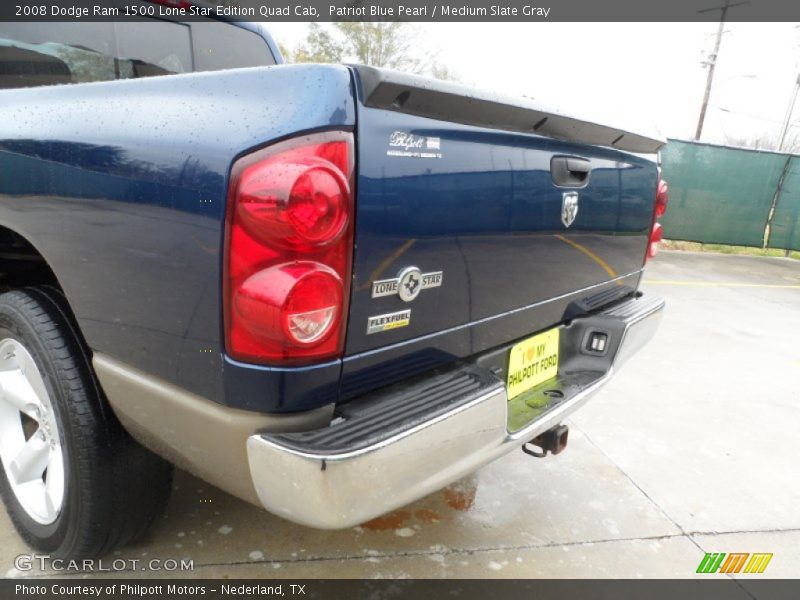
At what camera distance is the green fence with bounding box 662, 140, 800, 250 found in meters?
10.1

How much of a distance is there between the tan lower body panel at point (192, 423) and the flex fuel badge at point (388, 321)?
223mm

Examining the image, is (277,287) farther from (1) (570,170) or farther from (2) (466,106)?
(1) (570,170)

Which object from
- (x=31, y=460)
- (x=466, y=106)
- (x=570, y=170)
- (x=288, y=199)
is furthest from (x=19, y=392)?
(x=570, y=170)

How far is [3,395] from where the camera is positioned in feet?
6.80

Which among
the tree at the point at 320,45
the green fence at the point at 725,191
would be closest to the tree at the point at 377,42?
the tree at the point at 320,45

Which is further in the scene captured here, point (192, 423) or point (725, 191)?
point (725, 191)

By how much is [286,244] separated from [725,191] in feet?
36.3

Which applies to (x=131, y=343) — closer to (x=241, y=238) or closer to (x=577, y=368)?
(x=241, y=238)

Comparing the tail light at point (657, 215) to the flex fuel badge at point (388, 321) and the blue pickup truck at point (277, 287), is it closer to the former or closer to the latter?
the blue pickup truck at point (277, 287)

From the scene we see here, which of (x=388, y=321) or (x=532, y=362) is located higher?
(x=388, y=321)

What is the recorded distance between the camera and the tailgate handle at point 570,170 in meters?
1.89

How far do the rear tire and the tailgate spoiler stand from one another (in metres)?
1.16

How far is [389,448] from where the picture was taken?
1339 mm

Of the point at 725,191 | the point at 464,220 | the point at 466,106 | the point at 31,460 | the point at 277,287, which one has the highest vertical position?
the point at 466,106
